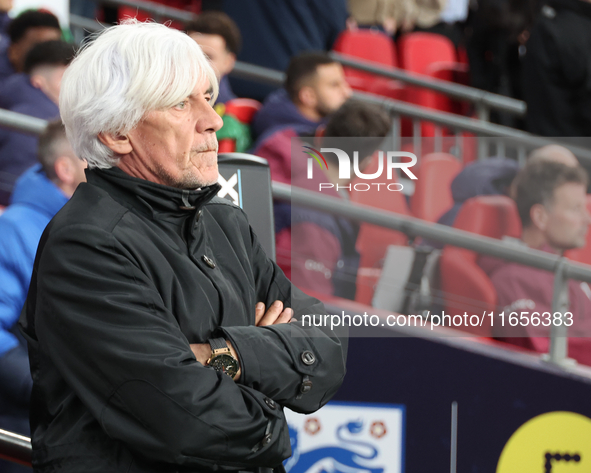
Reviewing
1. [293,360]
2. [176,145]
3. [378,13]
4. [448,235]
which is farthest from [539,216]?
[378,13]

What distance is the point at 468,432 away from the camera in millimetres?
2881

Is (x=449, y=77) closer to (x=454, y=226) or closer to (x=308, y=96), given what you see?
(x=308, y=96)

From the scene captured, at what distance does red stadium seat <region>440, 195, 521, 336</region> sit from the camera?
2775mm

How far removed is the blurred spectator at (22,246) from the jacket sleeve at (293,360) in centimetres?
103

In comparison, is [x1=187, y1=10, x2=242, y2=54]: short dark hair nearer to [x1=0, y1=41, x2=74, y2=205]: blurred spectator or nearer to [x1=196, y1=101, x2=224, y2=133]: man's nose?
[x1=0, y1=41, x2=74, y2=205]: blurred spectator

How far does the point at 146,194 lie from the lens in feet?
4.74

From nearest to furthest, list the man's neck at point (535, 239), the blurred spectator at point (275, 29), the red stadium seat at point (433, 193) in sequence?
1. the man's neck at point (535, 239)
2. the red stadium seat at point (433, 193)
3. the blurred spectator at point (275, 29)

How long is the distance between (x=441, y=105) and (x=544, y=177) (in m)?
4.02

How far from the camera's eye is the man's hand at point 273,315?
64.8 inches

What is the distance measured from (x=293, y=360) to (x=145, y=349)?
0.31 meters

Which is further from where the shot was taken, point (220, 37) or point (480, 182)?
point (220, 37)

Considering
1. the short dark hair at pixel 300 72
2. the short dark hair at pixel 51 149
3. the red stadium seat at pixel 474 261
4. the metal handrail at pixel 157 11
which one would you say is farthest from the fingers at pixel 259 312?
the metal handrail at pixel 157 11

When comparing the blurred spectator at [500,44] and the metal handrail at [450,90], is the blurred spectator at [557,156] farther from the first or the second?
the blurred spectator at [500,44]

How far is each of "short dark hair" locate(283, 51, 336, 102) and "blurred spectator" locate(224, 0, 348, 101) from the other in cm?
151
